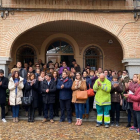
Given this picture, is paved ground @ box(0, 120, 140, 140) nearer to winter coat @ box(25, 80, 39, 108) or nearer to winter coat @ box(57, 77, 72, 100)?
winter coat @ box(25, 80, 39, 108)

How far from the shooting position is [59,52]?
12.2 m

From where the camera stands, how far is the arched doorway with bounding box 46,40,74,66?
40.0ft

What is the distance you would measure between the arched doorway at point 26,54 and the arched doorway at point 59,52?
2.81 feet

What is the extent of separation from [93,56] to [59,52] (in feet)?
6.63

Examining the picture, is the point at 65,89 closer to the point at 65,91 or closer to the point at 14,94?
the point at 65,91

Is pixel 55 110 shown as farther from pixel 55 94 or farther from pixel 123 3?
pixel 123 3

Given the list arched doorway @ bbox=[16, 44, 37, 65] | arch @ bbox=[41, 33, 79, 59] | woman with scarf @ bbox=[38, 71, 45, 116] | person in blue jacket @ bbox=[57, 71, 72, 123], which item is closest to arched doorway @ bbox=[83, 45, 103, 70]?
arch @ bbox=[41, 33, 79, 59]

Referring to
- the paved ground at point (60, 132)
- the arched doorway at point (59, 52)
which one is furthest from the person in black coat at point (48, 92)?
the arched doorway at point (59, 52)

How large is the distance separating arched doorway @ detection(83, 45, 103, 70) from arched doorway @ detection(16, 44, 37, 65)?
300 cm

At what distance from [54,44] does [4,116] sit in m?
5.95

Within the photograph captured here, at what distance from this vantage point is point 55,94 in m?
7.53

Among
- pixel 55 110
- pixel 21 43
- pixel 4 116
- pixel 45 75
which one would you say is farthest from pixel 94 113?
pixel 21 43

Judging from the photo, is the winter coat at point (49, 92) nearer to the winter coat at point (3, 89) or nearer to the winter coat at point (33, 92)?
the winter coat at point (33, 92)

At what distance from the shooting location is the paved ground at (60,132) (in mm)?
5742
